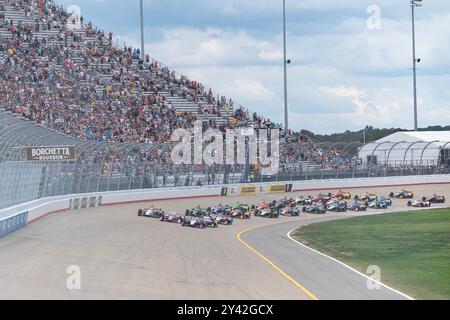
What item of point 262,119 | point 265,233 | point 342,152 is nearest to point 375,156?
point 342,152

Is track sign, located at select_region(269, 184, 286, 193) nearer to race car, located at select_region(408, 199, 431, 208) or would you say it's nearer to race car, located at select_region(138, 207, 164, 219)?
race car, located at select_region(408, 199, 431, 208)

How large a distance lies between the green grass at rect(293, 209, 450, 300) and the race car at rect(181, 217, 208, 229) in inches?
159

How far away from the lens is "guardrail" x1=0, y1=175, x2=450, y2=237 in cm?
3066

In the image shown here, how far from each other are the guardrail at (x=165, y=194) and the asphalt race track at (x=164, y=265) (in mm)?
641

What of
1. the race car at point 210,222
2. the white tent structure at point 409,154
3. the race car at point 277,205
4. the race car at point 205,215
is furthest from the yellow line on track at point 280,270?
the white tent structure at point 409,154

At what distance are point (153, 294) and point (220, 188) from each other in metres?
40.3

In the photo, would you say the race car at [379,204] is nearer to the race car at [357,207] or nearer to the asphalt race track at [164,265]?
the race car at [357,207]

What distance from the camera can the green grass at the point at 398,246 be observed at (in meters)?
19.6

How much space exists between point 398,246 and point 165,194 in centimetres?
2571

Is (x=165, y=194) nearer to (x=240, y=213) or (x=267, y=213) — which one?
(x=267, y=213)

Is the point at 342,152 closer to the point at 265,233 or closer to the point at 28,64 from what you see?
the point at 28,64

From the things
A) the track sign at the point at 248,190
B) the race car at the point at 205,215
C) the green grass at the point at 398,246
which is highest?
the track sign at the point at 248,190

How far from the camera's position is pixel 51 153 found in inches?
1423

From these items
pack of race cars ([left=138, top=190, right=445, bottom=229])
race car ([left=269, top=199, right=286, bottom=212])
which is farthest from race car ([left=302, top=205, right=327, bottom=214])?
race car ([left=269, top=199, right=286, bottom=212])
